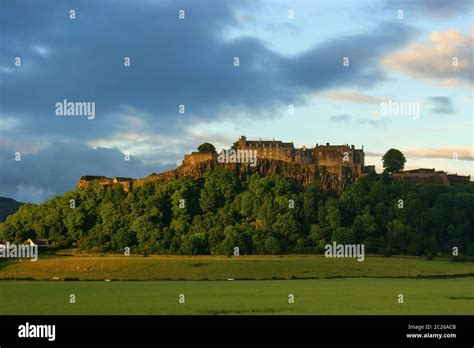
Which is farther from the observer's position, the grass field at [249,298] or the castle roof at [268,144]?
the castle roof at [268,144]

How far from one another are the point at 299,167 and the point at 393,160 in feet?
101

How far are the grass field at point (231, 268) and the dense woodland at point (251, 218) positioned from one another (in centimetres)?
843

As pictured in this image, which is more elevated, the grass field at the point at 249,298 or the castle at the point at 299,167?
the castle at the point at 299,167

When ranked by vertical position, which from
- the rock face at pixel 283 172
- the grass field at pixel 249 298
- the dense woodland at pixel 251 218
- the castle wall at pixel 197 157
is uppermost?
the castle wall at pixel 197 157

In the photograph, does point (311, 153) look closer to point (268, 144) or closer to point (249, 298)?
point (268, 144)

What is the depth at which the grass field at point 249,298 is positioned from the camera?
49.4 meters

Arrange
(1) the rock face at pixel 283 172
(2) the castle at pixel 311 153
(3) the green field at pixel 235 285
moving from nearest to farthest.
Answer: (3) the green field at pixel 235 285 < (1) the rock face at pixel 283 172 < (2) the castle at pixel 311 153

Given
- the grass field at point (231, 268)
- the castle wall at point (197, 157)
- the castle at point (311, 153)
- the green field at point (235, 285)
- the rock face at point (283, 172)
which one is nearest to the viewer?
the green field at point (235, 285)

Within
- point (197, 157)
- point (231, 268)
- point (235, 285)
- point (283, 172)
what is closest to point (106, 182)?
point (197, 157)

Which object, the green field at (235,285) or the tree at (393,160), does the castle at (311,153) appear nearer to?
the tree at (393,160)

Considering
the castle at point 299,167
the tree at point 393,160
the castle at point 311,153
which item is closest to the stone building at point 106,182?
the castle at point 299,167

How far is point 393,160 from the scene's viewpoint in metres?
152
